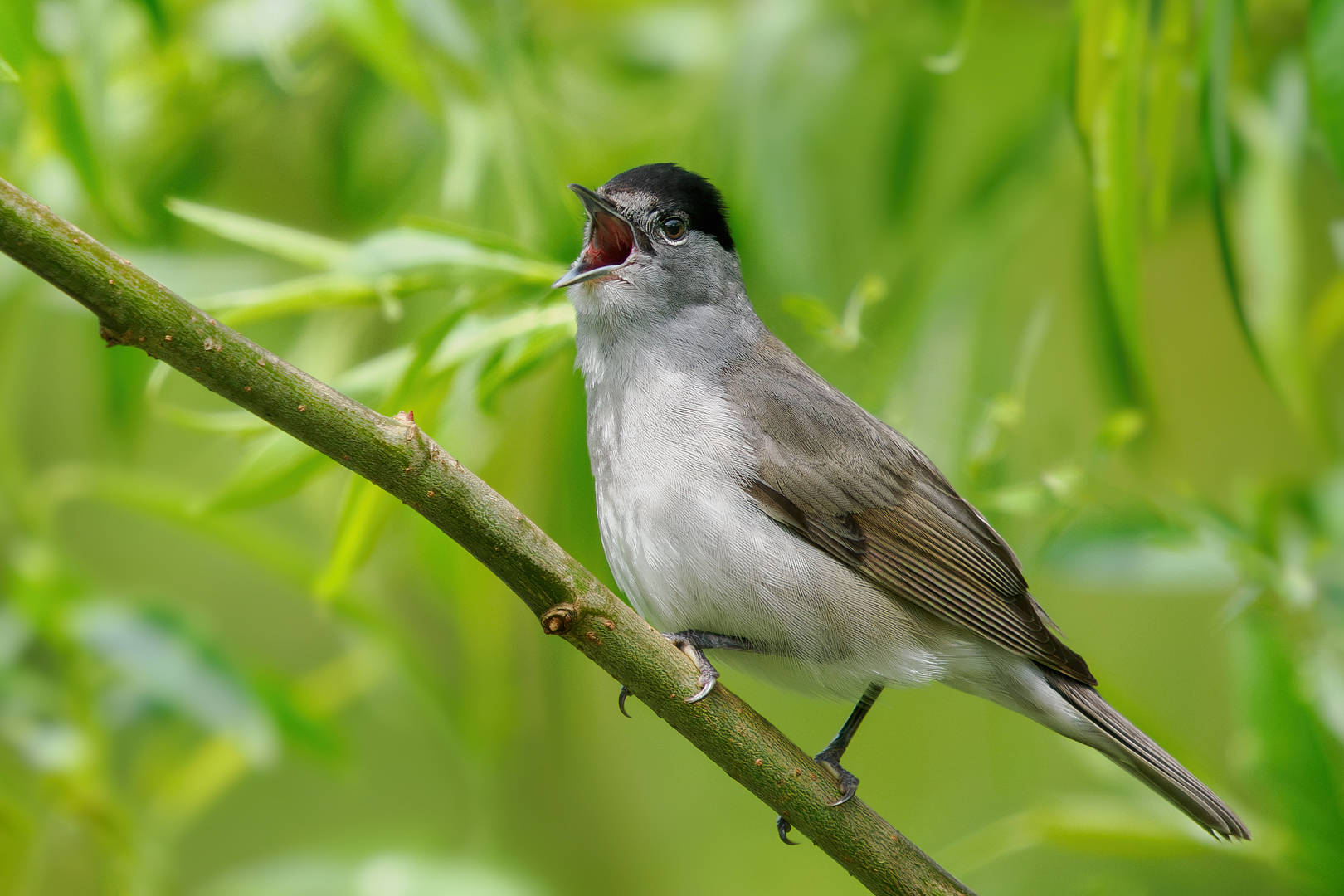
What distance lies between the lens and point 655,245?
6.66ft

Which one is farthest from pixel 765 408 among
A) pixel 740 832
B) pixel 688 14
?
pixel 740 832

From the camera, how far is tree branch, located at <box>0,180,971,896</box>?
1.14 metres

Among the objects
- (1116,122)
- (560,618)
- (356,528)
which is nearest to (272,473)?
(356,528)

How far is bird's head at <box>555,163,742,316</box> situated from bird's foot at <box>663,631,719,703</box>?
0.57 m

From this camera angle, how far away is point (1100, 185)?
5.99 feet

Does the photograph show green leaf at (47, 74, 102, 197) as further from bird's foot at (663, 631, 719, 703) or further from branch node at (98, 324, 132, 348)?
bird's foot at (663, 631, 719, 703)

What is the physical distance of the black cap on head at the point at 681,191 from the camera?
2.01 meters

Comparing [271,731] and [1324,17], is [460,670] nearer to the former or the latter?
[271,731]

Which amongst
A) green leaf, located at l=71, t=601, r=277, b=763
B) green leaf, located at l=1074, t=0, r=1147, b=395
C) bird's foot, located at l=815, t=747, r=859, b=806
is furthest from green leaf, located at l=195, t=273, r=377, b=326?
green leaf, located at l=1074, t=0, r=1147, b=395

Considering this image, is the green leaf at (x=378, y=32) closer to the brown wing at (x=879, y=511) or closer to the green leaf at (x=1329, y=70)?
the brown wing at (x=879, y=511)

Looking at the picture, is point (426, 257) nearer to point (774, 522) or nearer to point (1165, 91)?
point (774, 522)

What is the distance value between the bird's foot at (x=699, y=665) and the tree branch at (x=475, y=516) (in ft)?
0.03

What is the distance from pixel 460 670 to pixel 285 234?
2137mm

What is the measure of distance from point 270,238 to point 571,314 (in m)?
0.50
